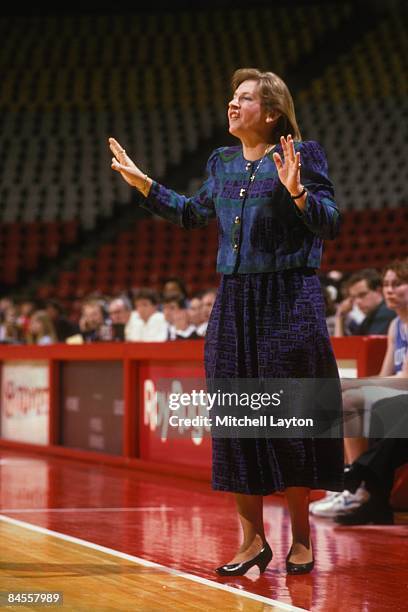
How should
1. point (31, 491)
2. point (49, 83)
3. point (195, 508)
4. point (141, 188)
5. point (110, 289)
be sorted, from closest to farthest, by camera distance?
1. point (141, 188)
2. point (195, 508)
3. point (31, 491)
4. point (110, 289)
5. point (49, 83)

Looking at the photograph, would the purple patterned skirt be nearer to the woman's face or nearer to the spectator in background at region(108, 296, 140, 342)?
the woman's face

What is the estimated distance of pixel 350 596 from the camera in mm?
3309

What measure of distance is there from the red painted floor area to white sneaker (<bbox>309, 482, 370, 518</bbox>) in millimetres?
54

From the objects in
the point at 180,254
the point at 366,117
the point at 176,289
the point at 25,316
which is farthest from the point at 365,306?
the point at 366,117

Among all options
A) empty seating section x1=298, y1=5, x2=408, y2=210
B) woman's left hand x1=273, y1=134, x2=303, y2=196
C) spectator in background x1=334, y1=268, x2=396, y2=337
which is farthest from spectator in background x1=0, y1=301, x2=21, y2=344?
woman's left hand x1=273, y1=134, x2=303, y2=196

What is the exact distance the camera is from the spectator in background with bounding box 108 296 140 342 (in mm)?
9312

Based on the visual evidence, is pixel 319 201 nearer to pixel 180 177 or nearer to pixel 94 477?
pixel 94 477

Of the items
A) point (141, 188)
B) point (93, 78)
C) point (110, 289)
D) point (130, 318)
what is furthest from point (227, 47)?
point (141, 188)

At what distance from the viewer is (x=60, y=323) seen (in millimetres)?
10797

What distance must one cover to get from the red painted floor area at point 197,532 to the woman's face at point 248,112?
1491 mm

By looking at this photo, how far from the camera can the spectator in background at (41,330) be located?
1005 centimetres

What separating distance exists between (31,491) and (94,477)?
3.14 feet

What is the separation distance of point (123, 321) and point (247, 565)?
6.05 metres

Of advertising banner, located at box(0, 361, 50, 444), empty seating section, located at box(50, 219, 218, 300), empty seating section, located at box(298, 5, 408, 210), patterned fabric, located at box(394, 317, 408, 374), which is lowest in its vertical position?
advertising banner, located at box(0, 361, 50, 444)
